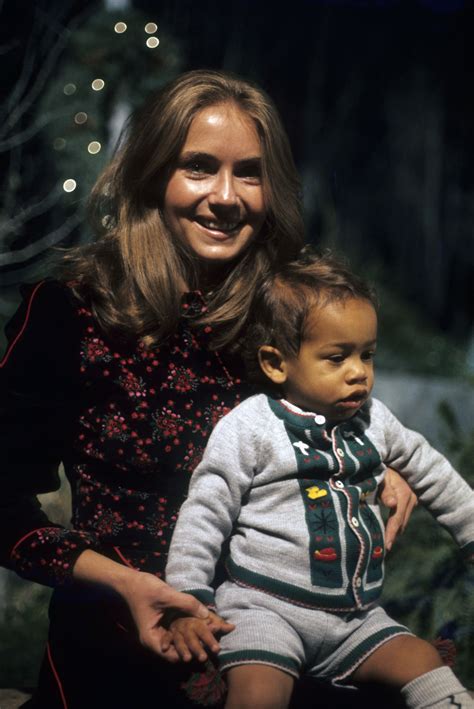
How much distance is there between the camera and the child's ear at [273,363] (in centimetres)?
219

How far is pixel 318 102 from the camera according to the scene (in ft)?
24.7

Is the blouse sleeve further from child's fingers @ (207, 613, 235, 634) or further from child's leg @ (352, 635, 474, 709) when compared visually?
child's leg @ (352, 635, 474, 709)

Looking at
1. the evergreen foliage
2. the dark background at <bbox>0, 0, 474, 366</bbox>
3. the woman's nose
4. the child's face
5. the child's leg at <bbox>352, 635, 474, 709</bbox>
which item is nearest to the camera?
the child's leg at <bbox>352, 635, 474, 709</bbox>

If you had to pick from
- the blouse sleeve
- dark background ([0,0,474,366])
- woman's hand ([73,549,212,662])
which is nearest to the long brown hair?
the blouse sleeve

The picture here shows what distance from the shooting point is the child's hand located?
6.15 feet

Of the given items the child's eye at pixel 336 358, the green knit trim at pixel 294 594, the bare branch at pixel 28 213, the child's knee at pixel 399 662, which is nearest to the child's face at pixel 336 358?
the child's eye at pixel 336 358

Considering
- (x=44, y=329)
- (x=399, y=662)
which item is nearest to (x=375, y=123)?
(x=44, y=329)

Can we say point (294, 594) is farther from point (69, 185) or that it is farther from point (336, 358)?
point (69, 185)

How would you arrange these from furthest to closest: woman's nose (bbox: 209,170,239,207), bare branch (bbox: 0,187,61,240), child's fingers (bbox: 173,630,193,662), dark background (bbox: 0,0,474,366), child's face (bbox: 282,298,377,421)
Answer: dark background (bbox: 0,0,474,366) → bare branch (bbox: 0,187,61,240) → woman's nose (bbox: 209,170,239,207) → child's face (bbox: 282,298,377,421) → child's fingers (bbox: 173,630,193,662)

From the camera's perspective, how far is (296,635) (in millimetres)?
2031

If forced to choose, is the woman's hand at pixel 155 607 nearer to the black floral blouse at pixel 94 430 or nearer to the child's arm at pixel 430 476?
the black floral blouse at pixel 94 430

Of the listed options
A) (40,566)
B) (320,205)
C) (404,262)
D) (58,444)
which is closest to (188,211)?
(58,444)

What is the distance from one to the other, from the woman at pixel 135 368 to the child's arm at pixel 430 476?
2.6 inches

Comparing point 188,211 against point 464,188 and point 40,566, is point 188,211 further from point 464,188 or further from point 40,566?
point 464,188
